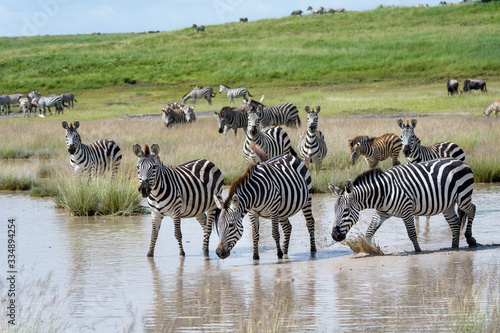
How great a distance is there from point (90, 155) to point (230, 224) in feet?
21.7

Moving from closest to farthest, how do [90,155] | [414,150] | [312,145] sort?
[414,150] → [90,155] → [312,145]

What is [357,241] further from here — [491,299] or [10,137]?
[10,137]

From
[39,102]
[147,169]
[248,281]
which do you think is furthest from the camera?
[39,102]

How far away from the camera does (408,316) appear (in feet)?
19.8

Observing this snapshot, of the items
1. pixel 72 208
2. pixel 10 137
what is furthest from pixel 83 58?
pixel 72 208

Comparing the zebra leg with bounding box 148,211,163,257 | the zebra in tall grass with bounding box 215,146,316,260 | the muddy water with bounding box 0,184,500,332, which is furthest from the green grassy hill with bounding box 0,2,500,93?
the zebra leg with bounding box 148,211,163,257

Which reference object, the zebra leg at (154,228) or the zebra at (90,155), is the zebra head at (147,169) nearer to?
the zebra leg at (154,228)

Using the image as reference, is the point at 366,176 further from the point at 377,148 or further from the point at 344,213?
the point at 377,148

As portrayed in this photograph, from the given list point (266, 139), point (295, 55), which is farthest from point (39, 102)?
point (266, 139)

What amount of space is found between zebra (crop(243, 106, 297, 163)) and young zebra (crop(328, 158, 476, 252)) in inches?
216

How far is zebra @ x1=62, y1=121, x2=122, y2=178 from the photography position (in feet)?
43.4

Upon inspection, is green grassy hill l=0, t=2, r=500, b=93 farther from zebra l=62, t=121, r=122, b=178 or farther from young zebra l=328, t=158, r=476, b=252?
young zebra l=328, t=158, r=476, b=252

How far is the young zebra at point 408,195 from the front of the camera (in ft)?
28.0

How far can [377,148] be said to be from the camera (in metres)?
14.4
